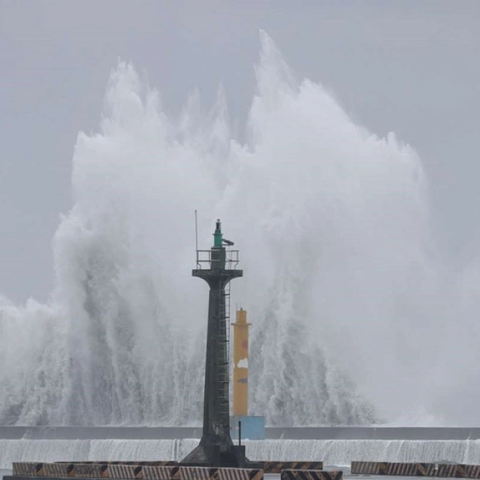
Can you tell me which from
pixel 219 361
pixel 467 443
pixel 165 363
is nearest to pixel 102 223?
pixel 165 363

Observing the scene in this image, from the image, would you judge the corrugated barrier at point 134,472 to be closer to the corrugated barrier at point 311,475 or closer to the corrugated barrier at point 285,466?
the corrugated barrier at point 311,475

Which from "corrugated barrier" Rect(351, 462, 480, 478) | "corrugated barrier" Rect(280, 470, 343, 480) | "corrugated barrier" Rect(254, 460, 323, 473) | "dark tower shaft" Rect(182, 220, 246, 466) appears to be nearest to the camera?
"corrugated barrier" Rect(280, 470, 343, 480)

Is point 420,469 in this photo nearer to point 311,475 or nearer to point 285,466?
point 285,466

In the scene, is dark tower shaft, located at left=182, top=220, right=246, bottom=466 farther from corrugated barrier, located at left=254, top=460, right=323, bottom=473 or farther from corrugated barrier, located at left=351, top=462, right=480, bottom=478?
corrugated barrier, located at left=351, top=462, right=480, bottom=478

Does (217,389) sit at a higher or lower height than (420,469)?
higher

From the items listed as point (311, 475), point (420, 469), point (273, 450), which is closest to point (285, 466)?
point (420, 469)

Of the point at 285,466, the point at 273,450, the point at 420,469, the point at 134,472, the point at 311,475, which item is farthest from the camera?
the point at 273,450

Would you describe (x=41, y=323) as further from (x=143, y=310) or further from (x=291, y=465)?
(x=291, y=465)

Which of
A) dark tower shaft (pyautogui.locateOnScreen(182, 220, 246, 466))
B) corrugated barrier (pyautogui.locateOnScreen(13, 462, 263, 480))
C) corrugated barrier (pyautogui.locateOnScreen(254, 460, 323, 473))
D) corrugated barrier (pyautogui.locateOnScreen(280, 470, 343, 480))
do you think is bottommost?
corrugated barrier (pyautogui.locateOnScreen(280, 470, 343, 480))

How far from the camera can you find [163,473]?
1262 inches

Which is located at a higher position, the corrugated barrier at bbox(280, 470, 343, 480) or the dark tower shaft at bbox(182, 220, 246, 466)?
the dark tower shaft at bbox(182, 220, 246, 466)

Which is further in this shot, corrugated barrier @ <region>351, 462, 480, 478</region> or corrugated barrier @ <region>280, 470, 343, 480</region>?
corrugated barrier @ <region>351, 462, 480, 478</region>

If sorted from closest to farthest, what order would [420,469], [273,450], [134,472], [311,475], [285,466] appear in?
[311,475], [134,472], [420,469], [285,466], [273,450]

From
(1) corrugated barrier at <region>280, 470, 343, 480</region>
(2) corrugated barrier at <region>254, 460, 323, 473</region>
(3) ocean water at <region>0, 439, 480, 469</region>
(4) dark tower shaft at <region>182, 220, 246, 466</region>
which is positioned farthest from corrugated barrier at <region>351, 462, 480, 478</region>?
(3) ocean water at <region>0, 439, 480, 469</region>
